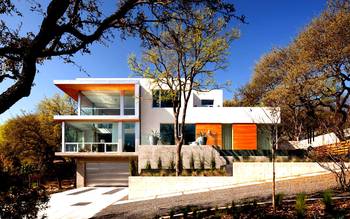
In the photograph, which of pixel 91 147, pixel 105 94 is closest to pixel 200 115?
pixel 105 94

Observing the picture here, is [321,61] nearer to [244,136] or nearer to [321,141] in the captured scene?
[244,136]

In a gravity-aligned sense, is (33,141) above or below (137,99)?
below

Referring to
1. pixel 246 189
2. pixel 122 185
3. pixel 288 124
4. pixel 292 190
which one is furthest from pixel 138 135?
pixel 288 124

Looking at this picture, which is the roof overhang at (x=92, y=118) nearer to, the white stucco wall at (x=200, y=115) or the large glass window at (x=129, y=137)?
the large glass window at (x=129, y=137)

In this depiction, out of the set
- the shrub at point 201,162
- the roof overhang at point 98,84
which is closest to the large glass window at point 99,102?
the roof overhang at point 98,84

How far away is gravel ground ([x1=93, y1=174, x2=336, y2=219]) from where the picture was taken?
12250 mm

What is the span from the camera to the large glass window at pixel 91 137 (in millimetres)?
24703

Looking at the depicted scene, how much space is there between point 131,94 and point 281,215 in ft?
65.1

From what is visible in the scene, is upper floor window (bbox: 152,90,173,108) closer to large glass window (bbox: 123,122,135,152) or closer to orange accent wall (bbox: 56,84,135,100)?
orange accent wall (bbox: 56,84,135,100)

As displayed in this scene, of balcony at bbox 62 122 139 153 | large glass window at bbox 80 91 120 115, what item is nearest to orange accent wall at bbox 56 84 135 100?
large glass window at bbox 80 91 120 115

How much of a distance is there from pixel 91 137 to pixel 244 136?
11319 mm

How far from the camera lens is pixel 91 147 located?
24.7 meters

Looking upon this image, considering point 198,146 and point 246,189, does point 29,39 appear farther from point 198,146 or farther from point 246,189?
point 198,146

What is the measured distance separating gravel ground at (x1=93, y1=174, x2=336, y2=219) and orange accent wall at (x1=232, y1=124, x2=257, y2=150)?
33.3ft
